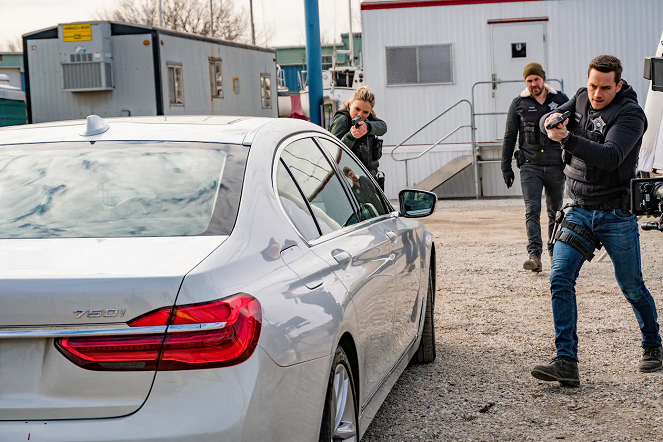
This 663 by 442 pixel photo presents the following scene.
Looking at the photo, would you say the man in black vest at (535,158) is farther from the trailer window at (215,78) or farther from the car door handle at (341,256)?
the trailer window at (215,78)

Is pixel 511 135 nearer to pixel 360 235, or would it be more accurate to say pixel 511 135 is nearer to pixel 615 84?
pixel 615 84

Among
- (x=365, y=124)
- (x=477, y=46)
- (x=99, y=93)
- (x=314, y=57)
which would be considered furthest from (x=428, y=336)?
(x=477, y=46)

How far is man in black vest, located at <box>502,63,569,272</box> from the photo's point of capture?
8883 mm

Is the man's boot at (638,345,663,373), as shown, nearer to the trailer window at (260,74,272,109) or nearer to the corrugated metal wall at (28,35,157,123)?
the corrugated metal wall at (28,35,157,123)

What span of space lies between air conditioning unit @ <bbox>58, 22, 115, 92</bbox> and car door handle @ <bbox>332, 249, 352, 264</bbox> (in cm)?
1249

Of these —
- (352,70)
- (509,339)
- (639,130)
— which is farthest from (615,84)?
(352,70)

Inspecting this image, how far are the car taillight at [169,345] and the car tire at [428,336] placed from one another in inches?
123

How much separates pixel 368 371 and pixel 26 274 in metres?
1.68

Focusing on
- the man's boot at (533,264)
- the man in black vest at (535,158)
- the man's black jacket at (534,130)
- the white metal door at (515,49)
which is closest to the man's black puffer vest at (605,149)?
the man's black jacket at (534,130)

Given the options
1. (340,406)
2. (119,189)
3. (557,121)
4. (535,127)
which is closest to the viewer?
(119,189)

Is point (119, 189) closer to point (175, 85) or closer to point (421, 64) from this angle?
point (175, 85)

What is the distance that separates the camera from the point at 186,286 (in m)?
2.43

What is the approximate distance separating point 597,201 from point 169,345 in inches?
131

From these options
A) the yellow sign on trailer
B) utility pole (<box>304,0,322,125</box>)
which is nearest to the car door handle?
the yellow sign on trailer
